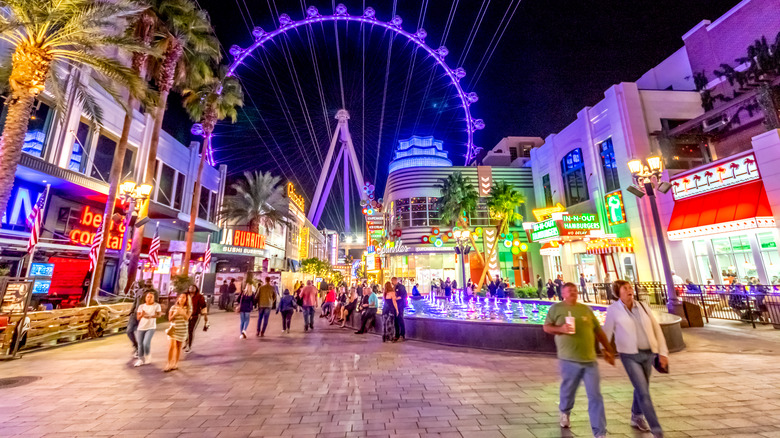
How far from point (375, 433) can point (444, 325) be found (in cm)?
611

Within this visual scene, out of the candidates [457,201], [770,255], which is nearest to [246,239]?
[457,201]

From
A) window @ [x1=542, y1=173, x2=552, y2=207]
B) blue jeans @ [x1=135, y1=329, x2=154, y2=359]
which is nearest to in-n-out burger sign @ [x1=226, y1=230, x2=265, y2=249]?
blue jeans @ [x1=135, y1=329, x2=154, y2=359]

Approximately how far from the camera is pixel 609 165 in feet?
92.3

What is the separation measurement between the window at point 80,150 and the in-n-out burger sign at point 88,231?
279 cm

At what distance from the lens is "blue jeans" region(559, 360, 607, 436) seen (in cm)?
361

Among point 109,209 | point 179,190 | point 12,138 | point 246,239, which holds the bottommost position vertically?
point 109,209

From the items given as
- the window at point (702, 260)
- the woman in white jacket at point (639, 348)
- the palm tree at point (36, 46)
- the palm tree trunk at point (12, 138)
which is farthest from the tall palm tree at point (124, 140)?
the window at point (702, 260)

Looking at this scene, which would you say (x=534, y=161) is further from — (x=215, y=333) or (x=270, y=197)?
(x=215, y=333)

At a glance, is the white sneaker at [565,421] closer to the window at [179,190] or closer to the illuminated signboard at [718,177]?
the illuminated signboard at [718,177]

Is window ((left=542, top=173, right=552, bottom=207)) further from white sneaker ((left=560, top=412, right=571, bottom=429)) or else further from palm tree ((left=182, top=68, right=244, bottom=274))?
white sneaker ((left=560, top=412, right=571, bottom=429))

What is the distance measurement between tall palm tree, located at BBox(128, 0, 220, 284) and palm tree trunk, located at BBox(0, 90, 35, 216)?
8179mm

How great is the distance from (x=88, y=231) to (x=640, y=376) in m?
25.9

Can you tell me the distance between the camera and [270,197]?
39.0m

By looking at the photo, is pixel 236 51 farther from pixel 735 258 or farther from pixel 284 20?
pixel 735 258
